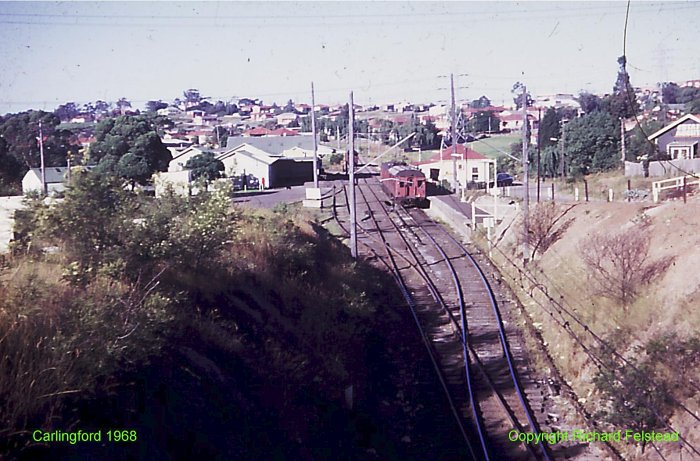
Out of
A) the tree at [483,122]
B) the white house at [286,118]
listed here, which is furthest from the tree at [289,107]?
the tree at [483,122]

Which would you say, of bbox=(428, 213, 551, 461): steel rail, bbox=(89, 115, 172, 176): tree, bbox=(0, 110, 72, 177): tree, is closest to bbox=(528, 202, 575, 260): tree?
bbox=(428, 213, 551, 461): steel rail

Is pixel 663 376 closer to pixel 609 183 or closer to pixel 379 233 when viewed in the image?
pixel 379 233

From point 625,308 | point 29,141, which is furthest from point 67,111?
point 625,308

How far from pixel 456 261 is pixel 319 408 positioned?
13.8 m

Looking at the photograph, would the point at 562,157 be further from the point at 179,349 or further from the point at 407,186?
the point at 179,349

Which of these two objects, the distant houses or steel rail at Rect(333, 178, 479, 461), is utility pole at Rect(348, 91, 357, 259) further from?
the distant houses

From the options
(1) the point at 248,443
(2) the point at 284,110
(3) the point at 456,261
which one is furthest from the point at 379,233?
(2) the point at 284,110

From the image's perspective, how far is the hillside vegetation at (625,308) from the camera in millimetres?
11273

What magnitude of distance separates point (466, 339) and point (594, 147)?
35.0 meters

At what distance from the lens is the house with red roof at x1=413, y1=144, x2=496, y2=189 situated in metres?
46.5

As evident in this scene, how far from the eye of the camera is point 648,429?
10.9 m

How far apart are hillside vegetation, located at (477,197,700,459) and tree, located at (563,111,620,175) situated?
23.9m

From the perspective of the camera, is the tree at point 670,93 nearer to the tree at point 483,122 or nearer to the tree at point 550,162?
the tree at point 483,122

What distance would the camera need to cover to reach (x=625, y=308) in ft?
50.6
